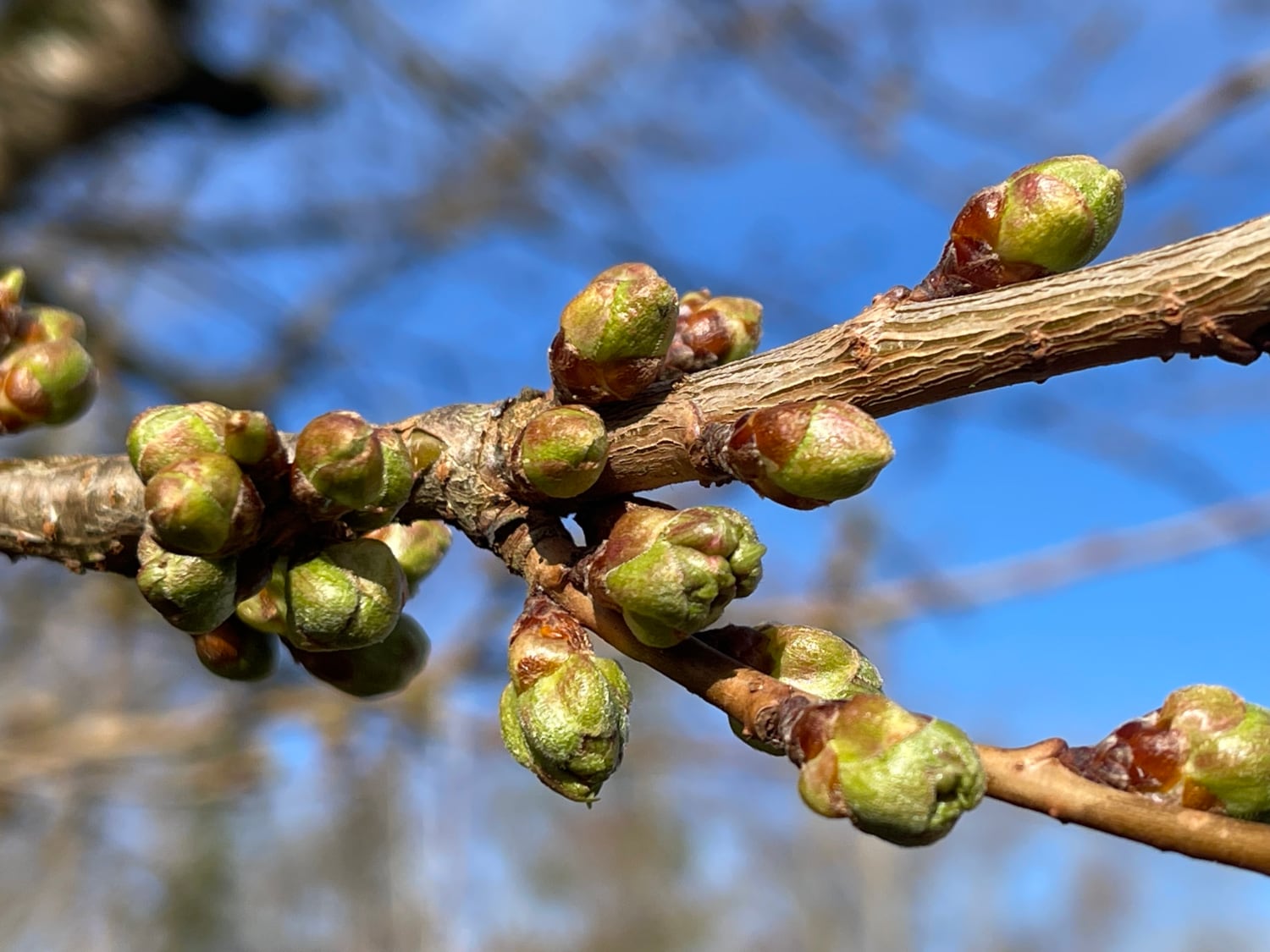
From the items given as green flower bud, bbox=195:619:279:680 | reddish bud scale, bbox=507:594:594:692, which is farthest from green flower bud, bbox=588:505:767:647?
green flower bud, bbox=195:619:279:680

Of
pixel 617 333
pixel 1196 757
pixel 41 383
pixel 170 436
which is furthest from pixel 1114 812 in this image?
pixel 41 383

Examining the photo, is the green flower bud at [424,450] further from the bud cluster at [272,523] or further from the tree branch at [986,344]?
the tree branch at [986,344]

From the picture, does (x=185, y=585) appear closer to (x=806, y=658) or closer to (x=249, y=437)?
(x=249, y=437)

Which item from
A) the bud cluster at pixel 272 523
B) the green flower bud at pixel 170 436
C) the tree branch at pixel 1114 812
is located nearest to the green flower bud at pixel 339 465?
the bud cluster at pixel 272 523

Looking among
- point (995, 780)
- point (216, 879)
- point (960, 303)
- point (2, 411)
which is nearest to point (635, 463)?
point (960, 303)

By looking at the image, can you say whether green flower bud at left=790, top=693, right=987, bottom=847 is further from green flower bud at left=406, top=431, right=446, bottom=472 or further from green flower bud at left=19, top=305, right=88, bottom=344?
green flower bud at left=19, top=305, right=88, bottom=344
